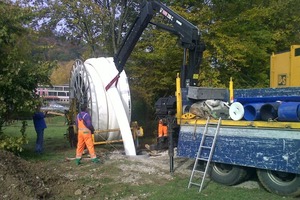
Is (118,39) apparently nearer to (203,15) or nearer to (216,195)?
(203,15)

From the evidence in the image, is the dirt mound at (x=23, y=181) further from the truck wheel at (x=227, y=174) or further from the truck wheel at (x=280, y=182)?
the truck wheel at (x=280, y=182)

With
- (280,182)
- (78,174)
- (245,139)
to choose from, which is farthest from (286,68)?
(78,174)

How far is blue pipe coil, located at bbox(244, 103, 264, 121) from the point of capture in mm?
7930

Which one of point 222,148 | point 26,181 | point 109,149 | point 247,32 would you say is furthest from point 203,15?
point 26,181

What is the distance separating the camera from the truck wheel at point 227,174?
27.2 feet

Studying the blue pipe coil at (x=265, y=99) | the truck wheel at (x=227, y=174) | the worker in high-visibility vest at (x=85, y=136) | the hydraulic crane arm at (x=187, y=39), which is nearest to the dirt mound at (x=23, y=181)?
the worker in high-visibility vest at (x=85, y=136)

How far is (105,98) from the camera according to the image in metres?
14.0

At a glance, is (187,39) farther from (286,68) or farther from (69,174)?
(69,174)

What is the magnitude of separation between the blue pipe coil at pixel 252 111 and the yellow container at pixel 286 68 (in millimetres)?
2334

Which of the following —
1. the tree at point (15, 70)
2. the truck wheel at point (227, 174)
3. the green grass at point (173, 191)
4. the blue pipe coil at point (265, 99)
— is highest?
the tree at point (15, 70)

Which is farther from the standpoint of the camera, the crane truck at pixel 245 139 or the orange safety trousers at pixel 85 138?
the orange safety trousers at pixel 85 138

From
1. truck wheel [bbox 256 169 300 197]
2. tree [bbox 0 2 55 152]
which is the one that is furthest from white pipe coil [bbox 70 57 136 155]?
truck wheel [bbox 256 169 300 197]

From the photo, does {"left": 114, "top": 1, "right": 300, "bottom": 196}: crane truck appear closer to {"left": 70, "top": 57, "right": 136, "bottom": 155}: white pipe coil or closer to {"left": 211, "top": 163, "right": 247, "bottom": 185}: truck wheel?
{"left": 211, "top": 163, "right": 247, "bottom": 185}: truck wheel

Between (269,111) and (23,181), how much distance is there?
190 inches
